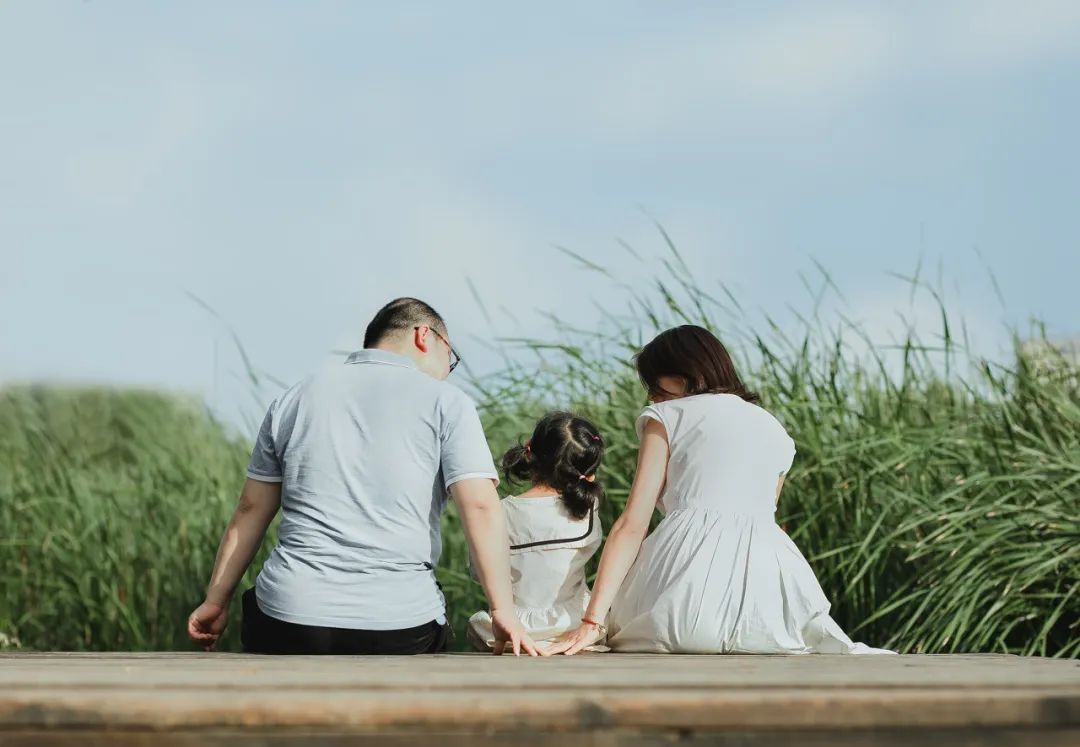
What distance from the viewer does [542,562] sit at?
12.8ft

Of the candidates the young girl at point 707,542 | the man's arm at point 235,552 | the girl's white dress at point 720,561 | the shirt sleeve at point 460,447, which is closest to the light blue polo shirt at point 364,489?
the shirt sleeve at point 460,447

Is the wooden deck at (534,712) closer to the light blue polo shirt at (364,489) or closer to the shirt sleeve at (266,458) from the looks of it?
the light blue polo shirt at (364,489)

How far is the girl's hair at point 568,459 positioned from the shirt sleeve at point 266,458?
0.88 metres

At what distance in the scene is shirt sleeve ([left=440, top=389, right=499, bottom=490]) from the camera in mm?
3281

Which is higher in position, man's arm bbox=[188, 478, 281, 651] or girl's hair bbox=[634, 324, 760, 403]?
girl's hair bbox=[634, 324, 760, 403]

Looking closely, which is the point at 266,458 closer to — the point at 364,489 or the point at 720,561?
the point at 364,489

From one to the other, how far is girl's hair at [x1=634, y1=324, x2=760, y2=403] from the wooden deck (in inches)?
75.1

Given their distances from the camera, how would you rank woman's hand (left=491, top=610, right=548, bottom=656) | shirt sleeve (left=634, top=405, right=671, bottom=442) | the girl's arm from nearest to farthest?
woman's hand (left=491, top=610, right=548, bottom=656) → the girl's arm → shirt sleeve (left=634, top=405, right=671, bottom=442)

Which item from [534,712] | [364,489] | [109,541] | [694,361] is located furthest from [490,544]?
[109,541]

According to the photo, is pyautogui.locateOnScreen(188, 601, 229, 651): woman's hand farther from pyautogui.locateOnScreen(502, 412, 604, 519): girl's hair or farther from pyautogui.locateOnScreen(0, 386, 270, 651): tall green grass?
pyautogui.locateOnScreen(0, 386, 270, 651): tall green grass

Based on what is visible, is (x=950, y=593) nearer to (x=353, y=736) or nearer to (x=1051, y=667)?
(x=1051, y=667)

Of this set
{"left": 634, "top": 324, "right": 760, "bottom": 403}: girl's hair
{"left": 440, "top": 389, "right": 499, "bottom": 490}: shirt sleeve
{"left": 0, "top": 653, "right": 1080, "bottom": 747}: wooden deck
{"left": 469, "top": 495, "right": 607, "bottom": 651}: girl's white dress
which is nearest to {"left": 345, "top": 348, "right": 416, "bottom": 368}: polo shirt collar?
{"left": 440, "top": 389, "right": 499, "bottom": 490}: shirt sleeve

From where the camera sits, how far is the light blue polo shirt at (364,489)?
324 cm

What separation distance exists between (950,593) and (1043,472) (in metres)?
0.71
